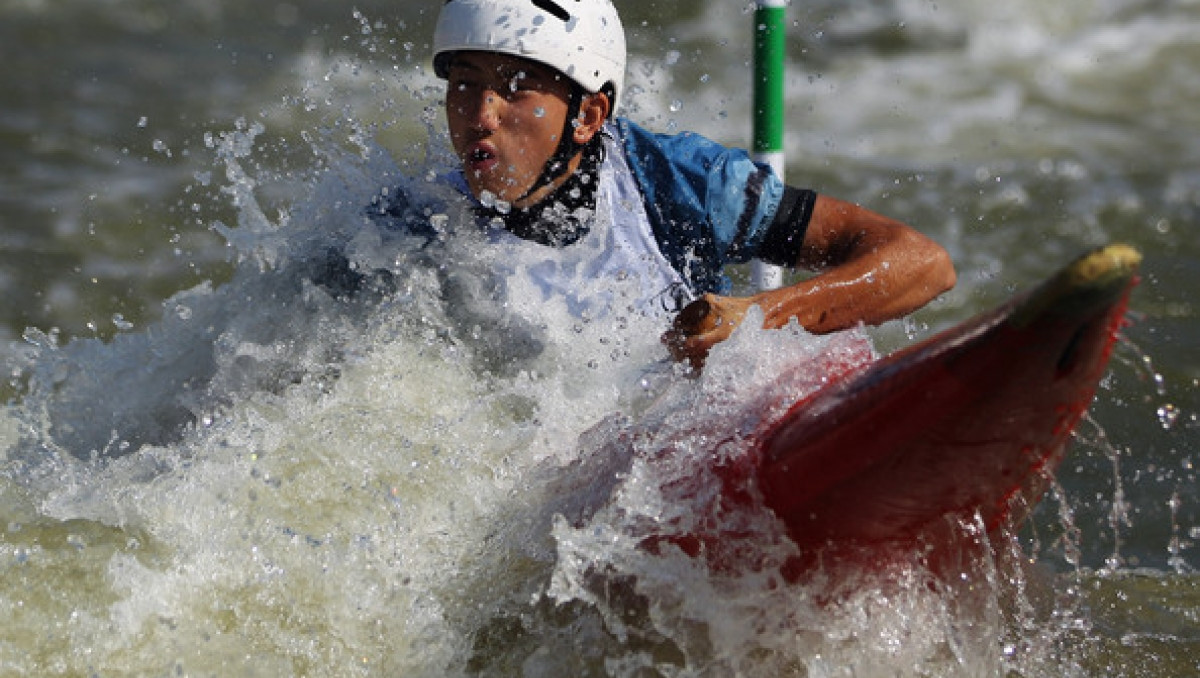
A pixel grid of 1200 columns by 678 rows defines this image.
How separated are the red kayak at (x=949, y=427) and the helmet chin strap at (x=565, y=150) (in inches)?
39.4

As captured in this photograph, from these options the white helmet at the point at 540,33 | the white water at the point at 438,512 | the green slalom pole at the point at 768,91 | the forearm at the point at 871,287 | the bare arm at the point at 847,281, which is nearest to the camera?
the white water at the point at 438,512

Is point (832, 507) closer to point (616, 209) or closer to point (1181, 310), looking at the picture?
point (616, 209)

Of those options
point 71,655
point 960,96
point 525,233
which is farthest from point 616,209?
point 960,96

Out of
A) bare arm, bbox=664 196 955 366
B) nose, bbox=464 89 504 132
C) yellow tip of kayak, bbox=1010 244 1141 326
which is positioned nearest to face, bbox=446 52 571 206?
nose, bbox=464 89 504 132

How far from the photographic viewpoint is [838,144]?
22.7ft

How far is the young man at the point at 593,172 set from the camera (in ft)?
9.77

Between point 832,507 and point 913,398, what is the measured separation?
25cm

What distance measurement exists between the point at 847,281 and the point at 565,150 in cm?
70

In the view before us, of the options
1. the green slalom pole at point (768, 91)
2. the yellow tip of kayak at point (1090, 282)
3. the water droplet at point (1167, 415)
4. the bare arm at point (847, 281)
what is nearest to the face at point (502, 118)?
the bare arm at point (847, 281)

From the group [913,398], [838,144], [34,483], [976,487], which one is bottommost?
[838,144]

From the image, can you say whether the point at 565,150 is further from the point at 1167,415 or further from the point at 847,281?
the point at 1167,415

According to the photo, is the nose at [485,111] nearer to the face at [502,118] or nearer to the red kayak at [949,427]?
the face at [502,118]

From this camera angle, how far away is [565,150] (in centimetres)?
309

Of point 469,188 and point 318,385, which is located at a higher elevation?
point 469,188
